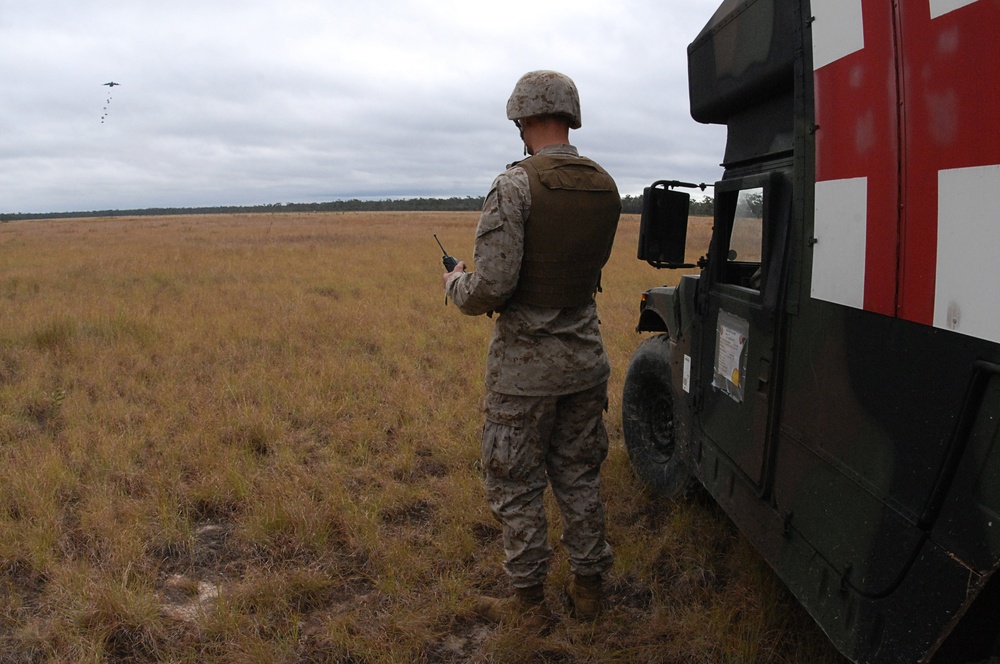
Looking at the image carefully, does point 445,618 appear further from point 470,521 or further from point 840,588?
point 840,588

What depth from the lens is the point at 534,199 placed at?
2.44m

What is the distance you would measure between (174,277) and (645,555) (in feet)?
35.3

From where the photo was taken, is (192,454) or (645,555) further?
(192,454)

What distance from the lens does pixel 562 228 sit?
2492 millimetres

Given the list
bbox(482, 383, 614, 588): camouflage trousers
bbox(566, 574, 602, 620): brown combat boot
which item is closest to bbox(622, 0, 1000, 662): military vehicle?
bbox(482, 383, 614, 588): camouflage trousers

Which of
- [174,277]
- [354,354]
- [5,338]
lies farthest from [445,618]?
[174,277]

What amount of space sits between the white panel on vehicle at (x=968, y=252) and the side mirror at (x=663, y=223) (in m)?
1.52

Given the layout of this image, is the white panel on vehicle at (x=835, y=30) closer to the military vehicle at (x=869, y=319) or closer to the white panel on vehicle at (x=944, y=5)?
the military vehicle at (x=869, y=319)

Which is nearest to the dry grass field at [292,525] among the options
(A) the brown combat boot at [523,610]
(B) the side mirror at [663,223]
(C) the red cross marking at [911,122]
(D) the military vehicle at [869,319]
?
(A) the brown combat boot at [523,610]

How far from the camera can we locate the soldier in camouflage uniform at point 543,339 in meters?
2.46

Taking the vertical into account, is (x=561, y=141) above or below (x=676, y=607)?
above

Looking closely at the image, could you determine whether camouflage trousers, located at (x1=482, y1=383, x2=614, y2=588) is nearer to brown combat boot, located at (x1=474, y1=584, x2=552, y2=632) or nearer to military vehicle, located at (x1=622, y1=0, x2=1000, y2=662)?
brown combat boot, located at (x1=474, y1=584, x2=552, y2=632)

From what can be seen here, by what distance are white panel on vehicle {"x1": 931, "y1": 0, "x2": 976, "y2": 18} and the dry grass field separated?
204 centimetres

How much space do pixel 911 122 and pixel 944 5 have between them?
0.22 meters
